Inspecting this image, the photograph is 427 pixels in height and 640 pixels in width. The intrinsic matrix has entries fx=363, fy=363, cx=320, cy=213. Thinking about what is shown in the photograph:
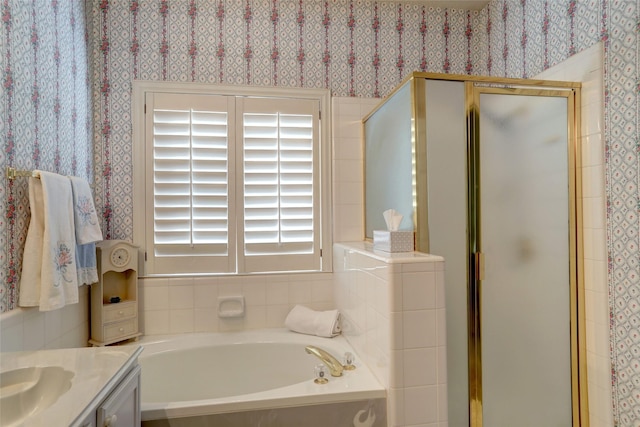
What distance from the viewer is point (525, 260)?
1.80m

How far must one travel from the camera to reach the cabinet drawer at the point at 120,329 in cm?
199

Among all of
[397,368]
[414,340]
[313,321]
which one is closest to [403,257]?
Result: [414,340]

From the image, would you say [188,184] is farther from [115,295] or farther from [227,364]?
[227,364]

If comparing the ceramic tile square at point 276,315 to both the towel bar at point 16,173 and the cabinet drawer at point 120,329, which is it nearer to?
the cabinet drawer at point 120,329

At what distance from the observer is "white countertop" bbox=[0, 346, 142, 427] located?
2.90 feet

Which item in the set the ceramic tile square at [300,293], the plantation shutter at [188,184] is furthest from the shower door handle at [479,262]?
the plantation shutter at [188,184]

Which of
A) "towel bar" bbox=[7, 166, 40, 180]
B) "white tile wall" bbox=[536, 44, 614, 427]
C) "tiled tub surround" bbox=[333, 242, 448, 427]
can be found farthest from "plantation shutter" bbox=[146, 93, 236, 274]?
"white tile wall" bbox=[536, 44, 614, 427]

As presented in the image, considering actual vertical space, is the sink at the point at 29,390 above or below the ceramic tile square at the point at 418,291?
below

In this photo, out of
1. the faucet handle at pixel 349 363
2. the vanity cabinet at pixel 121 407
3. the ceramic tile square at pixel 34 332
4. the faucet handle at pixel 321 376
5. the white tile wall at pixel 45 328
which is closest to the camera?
the vanity cabinet at pixel 121 407

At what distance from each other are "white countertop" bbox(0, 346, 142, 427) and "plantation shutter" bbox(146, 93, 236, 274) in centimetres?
97

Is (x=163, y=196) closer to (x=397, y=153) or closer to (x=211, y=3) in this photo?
(x=211, y=3)

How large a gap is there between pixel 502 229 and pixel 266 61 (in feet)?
5.73

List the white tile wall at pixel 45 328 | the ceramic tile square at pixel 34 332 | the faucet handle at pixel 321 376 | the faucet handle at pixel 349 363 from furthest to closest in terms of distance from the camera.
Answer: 1. the faucet handle at pixel 349 363
2. the faucet handle at pixel 321 376
3. the ceramic tile square at pixel 34 332
4. the white tile wall at pixel 45 328

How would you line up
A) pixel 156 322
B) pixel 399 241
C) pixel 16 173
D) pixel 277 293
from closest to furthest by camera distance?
pixel 16 173 → pixel 399 241 → pixel 156 322 → pixel 277 293
